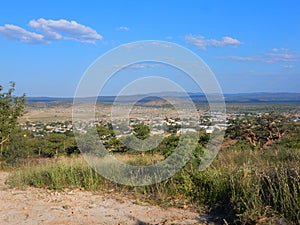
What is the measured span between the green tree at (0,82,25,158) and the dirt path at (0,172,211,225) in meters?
6.16

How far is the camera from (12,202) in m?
6.19

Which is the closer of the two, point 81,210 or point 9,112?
point 81,210

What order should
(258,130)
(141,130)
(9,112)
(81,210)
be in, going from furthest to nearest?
1. (258,130)
2. (9,112)
3. (141,130)
4. (81,210)

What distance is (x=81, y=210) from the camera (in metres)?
5.53

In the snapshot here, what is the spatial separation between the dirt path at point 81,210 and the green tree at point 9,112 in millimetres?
6158

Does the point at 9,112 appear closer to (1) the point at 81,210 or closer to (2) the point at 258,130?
(1) the point at 81,210

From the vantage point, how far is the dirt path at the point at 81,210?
5.02 m

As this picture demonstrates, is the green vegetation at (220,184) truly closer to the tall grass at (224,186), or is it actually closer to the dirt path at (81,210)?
the tall grass at (224,186)

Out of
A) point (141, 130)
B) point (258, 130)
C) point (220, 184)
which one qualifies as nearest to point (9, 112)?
point (141, 130)

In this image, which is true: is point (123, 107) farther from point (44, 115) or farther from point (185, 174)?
point (44, 115)

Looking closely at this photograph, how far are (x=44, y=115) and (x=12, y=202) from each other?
38.6 m

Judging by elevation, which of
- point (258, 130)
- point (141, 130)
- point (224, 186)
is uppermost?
point (141, 130)

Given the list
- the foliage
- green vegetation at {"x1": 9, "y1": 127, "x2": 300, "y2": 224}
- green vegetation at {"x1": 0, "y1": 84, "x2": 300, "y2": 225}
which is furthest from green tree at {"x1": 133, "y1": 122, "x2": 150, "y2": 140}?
the foliage

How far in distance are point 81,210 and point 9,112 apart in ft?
26.6
